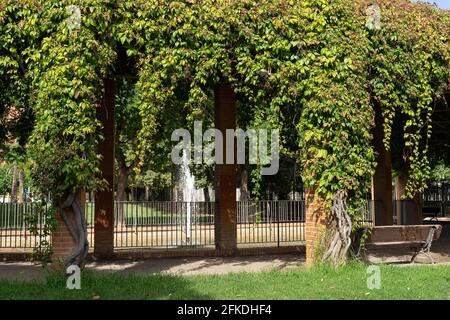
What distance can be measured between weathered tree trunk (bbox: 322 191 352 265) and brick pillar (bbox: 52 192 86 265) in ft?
14.2

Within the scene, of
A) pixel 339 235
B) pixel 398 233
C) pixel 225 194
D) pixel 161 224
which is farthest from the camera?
pixel 161 224

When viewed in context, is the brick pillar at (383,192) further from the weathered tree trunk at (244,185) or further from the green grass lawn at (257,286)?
the weathered tree trunk at (244,185)

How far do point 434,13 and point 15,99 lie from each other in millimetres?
9298

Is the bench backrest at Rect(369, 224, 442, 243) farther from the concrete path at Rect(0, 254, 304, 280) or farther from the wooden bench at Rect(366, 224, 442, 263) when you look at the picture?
the concrete path at Rect(0, 254, 304, 280)

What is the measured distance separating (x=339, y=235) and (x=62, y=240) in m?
4.76

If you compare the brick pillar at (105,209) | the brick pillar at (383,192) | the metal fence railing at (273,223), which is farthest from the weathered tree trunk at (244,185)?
the brick pillar at (105,209)

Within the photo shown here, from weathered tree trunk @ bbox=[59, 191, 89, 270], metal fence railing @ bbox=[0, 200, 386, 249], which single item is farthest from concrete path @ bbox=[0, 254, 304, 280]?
metal fence railing @ bbox=[0, 200, 386, 249]

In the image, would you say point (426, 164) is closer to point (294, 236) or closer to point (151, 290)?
point (151, 290)

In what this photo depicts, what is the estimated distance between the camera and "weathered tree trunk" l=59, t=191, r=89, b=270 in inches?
323

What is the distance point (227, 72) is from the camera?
899 cm

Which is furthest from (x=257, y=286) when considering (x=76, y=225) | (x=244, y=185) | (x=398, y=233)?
(x=244, y=185)

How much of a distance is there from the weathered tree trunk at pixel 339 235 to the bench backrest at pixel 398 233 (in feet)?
3.56

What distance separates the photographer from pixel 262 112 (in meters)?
10.7
